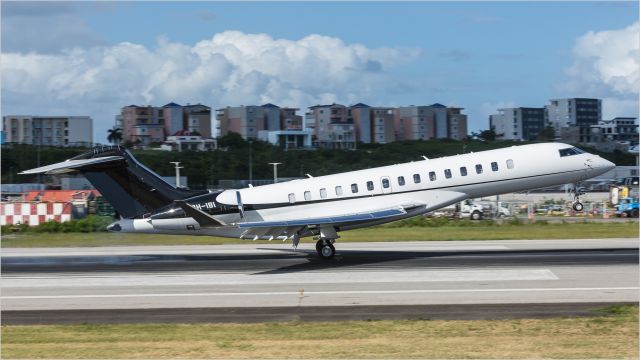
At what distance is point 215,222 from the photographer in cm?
2845

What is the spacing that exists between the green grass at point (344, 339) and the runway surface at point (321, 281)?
1.20 metres

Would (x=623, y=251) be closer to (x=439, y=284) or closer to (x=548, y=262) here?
(x=548, y=262)

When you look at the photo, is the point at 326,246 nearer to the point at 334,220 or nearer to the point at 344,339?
the point at 334,220

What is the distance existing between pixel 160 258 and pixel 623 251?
1594 centimetres

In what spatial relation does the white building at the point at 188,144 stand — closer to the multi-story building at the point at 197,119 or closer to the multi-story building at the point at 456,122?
the multi-story building at the point at 197,119

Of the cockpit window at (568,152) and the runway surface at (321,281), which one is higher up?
the cockpit window at (568,152)

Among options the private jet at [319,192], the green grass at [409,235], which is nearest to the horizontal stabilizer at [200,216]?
the private jet at [319,192]

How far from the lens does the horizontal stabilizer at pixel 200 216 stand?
27.1m

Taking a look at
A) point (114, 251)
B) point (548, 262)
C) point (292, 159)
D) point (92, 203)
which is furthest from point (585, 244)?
point (292, 159)

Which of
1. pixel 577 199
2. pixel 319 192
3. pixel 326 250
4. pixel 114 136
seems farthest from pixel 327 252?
pixel 114 136

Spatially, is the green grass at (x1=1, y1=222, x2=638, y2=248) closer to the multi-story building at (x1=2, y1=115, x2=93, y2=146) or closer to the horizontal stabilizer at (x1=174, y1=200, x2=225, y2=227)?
the horizontal stabilizer at (x1=174, y1=200, x2=225, y2=227)

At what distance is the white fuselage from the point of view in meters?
29.7

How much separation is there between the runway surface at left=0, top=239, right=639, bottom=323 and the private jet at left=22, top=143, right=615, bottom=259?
1412 millimetres

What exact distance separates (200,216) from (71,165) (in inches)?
184
